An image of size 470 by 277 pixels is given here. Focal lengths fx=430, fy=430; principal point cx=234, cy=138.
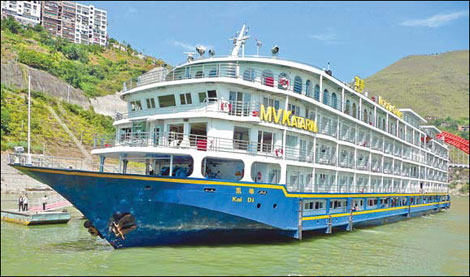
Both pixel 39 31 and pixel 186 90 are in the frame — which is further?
pixel 39 31

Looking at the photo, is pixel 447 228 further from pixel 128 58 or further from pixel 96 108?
pixel 128 58

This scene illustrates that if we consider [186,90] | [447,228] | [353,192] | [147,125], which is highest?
[186,90]

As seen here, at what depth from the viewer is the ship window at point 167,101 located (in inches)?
779

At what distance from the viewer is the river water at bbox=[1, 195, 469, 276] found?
43.9 feet

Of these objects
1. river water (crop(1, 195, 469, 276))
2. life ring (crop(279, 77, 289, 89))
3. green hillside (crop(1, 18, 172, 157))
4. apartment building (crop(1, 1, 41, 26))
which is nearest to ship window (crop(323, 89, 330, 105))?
life ring (crop(279, 77, 289, 89))

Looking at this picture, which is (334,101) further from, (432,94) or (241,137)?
(432,94)

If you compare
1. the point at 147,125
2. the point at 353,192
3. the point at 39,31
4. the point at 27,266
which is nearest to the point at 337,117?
the point at 353,192

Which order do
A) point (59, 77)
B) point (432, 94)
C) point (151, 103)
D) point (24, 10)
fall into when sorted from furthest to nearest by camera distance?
point (432, 94) < point (24, 10) < point (59, 77) < point (151, 103)

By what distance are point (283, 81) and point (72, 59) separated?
8158cm

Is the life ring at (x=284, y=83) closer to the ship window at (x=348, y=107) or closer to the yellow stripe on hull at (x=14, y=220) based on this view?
the ship window at (x=348, y=107)

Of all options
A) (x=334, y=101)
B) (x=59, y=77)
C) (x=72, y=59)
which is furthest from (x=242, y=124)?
(x=72, y=59)

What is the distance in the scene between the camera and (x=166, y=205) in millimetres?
15539

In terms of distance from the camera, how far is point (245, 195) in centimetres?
1669

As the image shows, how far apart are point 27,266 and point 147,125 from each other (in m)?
8.76
